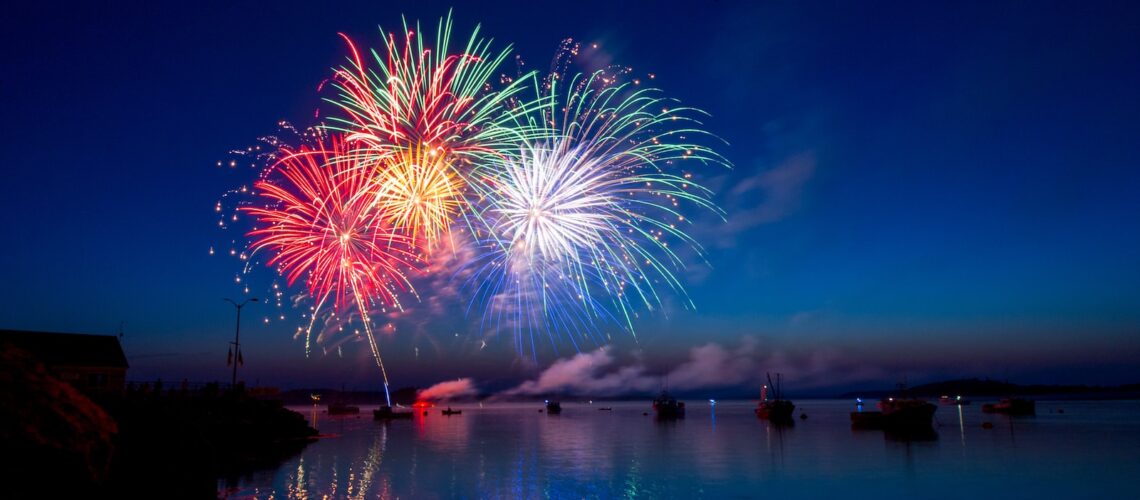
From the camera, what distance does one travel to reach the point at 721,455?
67875 millimetres

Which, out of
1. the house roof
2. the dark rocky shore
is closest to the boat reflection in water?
the dark rocky shore

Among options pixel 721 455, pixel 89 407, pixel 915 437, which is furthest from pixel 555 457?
pixel 915 437

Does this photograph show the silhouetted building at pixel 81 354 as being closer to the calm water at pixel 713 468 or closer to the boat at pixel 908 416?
the calm water at pixel 713 468

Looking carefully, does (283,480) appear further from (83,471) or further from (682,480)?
(682,480)

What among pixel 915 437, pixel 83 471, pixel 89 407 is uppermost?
pixel 89 407

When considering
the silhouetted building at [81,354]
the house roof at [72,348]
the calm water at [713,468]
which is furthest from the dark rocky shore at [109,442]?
the house roof at [72,348]

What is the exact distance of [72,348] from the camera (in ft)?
217

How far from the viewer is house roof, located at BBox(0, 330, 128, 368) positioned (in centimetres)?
6322

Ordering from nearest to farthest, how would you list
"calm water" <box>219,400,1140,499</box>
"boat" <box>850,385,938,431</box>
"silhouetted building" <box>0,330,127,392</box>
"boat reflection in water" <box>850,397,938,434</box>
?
"calm water" <box>219,400,1140,499</box>, "silhouetted building" <box>0,330,127,392</box>, "boat reflection in water" <box>850,397,938,434</box>, "boat" <box>850,385,938,431</box>

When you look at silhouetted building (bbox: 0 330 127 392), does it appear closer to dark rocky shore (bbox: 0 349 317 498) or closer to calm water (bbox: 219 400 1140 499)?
dark rocky shore (bbox: 0 349 317 498)

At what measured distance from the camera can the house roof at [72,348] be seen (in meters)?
63.2

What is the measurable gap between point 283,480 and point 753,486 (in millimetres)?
29678

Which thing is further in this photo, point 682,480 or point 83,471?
point 682,480

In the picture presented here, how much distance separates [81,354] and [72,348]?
3.99ft
